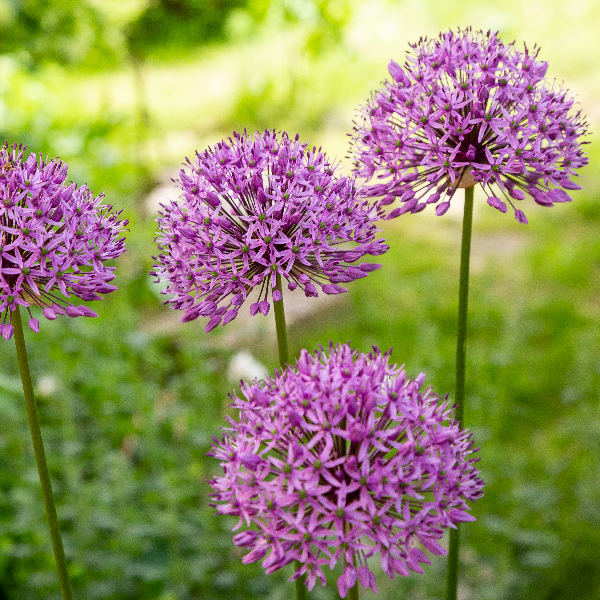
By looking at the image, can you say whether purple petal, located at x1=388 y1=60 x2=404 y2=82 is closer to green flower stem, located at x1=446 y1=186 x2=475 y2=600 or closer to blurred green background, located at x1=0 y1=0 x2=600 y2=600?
green flower stem, located at x1=446 y1=186 x2=475 y2=600

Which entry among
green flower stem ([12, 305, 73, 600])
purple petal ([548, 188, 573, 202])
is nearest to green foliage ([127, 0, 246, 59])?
purple petal ([548, 188, 573, 202])

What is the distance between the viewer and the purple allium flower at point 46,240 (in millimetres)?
1762

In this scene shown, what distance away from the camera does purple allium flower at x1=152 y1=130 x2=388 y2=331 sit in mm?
1913

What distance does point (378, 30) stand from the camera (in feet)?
36.0

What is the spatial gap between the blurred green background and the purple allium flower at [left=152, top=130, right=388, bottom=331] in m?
1.28

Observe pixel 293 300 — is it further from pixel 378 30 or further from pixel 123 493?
pixel 378 30

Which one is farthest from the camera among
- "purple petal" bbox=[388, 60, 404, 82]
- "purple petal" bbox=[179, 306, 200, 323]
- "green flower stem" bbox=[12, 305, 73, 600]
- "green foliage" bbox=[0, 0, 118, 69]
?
"green foliage" bbox=[0, 0, 118, 69]

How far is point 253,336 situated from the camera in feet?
18.0

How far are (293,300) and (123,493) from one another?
10.2 feet

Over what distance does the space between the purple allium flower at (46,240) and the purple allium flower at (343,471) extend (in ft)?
1.65

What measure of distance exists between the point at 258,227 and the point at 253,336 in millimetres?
3613

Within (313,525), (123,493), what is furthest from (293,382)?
(123,493)

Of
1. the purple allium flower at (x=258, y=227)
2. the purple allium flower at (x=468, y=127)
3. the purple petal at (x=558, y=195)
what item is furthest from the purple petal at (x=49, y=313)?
the purple petal at (x=558, y=195)

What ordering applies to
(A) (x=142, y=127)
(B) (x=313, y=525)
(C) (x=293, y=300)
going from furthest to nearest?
(A) (x=142, y=127) → (C) (x=293, y=300) → (B) (x=313, y=525)
